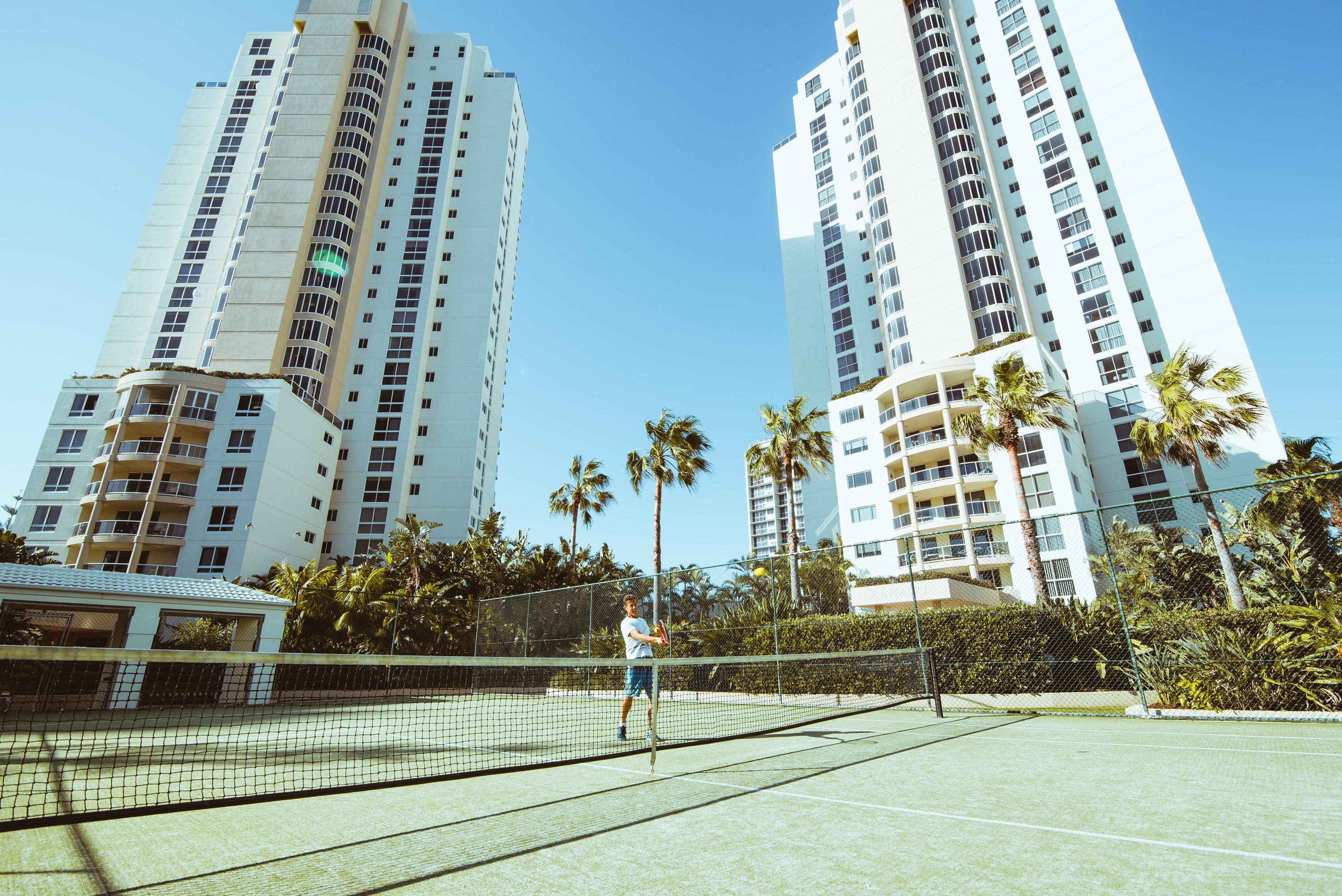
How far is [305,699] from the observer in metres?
21.9

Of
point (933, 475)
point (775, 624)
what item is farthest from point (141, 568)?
point (933, 475)

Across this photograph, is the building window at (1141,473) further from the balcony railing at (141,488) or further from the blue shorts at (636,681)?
the balcony railing at (141,488)

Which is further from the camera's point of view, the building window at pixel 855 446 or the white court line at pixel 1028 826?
the building window at pixel 855 446

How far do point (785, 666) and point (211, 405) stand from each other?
46049 mm

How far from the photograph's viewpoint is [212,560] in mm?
39781

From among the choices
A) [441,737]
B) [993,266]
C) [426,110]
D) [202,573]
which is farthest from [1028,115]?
[202,573]

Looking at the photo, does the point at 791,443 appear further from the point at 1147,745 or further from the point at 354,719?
the point at 1147,745

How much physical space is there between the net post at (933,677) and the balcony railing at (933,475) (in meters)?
32.3

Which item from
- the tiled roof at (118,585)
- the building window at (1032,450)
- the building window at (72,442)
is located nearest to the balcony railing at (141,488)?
the building window at (72,442)

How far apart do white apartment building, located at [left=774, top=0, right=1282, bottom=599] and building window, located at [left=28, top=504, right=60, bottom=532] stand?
55789 millimetres

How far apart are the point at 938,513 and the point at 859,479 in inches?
282

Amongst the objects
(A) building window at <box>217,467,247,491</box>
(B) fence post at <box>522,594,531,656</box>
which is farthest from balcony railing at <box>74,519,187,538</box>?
(B) fence post at <box>522,594,531,656</box>

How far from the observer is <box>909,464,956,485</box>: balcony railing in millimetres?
41562

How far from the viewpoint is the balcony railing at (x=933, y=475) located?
41.6 m
